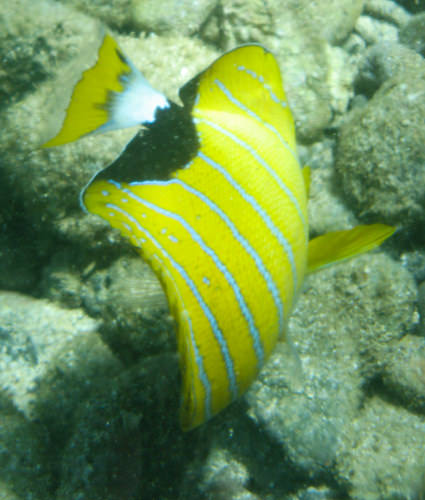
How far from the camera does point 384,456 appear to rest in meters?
2.16

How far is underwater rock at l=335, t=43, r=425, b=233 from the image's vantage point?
2.33 metres

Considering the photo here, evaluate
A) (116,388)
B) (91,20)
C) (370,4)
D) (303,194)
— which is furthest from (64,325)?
(370,4)

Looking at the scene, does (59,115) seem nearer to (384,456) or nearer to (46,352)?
(46,352)

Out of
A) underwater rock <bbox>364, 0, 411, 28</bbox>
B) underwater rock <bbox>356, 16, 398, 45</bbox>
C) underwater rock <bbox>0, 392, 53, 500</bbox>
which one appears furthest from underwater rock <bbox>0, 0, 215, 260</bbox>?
underwater rock <bbox>364, 0, 411, 28</bbox>

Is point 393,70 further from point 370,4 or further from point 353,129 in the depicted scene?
point 370,4

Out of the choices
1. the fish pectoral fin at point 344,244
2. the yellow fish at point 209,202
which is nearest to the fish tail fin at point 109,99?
the yellow fish at point 209,202

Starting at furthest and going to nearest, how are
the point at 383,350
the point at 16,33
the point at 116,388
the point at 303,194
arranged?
the point at 16,33, the point at 383,350, the point at 116,388, the point at 303,194

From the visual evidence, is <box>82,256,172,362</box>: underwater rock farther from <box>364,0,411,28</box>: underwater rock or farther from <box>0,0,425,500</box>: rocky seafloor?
<box>364,0,411,28</box>: underwater rock

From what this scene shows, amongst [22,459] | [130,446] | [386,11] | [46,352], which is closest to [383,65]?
[386,11]

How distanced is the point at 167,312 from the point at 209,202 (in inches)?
52.4

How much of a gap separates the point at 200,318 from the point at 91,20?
268 centimetres

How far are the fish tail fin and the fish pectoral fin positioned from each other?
33.7 inches

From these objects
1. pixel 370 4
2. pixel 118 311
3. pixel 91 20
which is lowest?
pixel 118 311

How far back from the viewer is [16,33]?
2.69m
